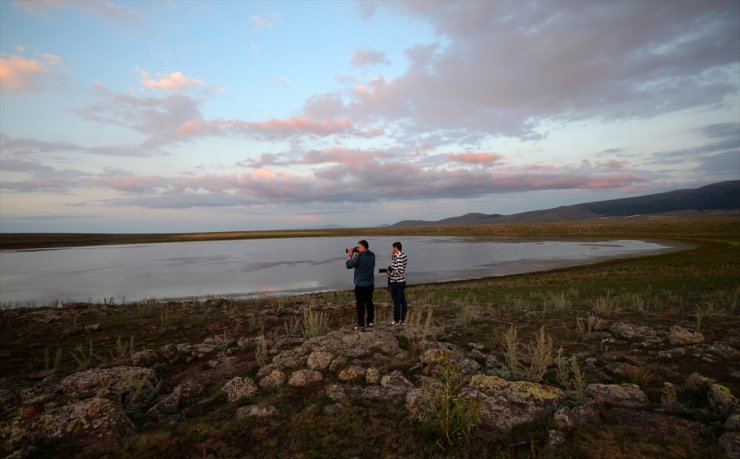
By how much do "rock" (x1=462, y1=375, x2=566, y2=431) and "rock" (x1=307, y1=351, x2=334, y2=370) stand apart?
2.71 meters

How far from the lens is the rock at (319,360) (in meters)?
6.85

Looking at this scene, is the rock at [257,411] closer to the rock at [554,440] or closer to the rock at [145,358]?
the rock at [145,358]

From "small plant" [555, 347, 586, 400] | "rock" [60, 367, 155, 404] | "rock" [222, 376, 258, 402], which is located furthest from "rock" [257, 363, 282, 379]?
"small plant" [555, 347, 586, 400]

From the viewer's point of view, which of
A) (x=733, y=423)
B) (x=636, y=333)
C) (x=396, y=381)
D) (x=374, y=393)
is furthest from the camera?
(x=636, y=333)

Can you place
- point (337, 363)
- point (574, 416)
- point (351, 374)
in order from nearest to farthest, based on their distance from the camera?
point (574, 416), point (351, 374), point (337, 363)

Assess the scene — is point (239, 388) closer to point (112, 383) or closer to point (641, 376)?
point (112, 383)

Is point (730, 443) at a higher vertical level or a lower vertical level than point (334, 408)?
higher

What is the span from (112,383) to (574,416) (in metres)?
7.53

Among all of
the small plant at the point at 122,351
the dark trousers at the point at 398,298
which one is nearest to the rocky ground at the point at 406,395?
the small plant at the point at 122,351

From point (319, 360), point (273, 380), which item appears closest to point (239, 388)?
point (273, 380)

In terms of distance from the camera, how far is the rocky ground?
4.38 metres

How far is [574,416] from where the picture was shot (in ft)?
15.4

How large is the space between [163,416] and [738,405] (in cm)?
799

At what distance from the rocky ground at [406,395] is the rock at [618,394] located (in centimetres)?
2
